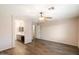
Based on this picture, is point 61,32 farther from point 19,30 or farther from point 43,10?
point 19,30

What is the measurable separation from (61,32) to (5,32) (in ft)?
3.30

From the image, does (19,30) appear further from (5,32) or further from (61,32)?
(61,32)

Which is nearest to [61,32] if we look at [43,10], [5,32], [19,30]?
[43,10]

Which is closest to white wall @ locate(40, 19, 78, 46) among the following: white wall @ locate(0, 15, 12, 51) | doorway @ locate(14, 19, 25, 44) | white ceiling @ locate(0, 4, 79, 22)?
white ceiling @ locate(0, 4, 79, 22)

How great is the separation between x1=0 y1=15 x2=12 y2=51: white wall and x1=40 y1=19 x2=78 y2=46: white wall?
0.59 metres

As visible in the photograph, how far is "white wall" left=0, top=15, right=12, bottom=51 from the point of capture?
5.01 ft

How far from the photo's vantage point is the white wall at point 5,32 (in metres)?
1.53

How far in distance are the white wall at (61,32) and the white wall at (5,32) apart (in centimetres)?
59

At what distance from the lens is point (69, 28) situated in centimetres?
159

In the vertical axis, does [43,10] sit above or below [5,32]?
above

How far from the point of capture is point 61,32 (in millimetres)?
1636

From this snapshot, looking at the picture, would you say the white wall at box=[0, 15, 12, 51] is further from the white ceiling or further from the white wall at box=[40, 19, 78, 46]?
the white wall at box=[40, 19, 78, 46]

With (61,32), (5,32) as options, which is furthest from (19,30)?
(61,32)
